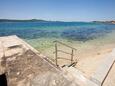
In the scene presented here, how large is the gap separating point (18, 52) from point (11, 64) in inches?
16.6

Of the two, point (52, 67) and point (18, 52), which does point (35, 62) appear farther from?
point (18, 52)

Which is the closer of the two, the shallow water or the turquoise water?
the shallow water

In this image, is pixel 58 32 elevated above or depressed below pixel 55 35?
below

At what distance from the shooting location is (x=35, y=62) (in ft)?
6.54

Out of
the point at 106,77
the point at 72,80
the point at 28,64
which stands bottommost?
the point at 106,77

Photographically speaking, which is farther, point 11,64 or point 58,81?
point 11,64

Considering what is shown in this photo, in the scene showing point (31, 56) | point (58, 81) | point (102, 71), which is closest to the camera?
point (58, 81)

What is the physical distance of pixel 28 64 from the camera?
1.93 meters

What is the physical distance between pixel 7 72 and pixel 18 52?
0.58m

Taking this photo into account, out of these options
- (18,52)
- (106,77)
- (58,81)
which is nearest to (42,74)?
(58,81)

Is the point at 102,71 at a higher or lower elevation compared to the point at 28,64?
lower

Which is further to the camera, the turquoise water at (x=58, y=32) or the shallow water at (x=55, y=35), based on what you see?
the turquoise water at (x=58, y=32)

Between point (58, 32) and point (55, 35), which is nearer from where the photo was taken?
point (55, 35)

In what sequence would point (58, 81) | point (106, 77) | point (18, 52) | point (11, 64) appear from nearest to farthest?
point (58, 81) → point (11, 64) → point (18, 52) → point (106, 77)
